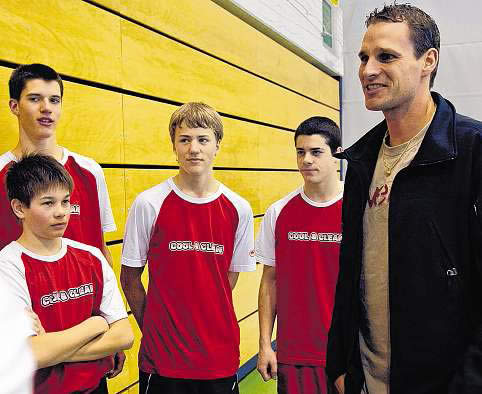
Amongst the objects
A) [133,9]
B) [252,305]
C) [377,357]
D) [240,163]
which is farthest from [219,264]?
[252,305]

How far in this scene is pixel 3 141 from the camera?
1815mm

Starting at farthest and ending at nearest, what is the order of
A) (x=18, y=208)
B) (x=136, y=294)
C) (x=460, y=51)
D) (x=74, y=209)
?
(x=460, y=51) < (x=136, y=294) < (x=74, y=209) < (x=18, y=208)

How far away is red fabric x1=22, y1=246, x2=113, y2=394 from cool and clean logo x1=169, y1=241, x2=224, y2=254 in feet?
1.48

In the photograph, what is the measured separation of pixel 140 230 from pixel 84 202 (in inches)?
11.7

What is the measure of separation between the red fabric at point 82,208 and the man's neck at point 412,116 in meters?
1.03

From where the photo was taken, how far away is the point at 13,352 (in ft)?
1.44

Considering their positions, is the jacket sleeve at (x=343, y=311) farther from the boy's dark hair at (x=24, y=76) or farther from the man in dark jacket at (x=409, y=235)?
the boy's dark hair at (x=24, y=76)

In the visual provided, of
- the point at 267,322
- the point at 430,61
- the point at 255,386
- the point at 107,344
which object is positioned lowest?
the point at 255,386

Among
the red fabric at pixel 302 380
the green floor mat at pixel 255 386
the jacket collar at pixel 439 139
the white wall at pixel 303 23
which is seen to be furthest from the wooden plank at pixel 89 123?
A: the green floor mat at pixel 255 386

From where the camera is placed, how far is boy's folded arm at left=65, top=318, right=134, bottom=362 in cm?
153

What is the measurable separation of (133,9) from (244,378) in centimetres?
247

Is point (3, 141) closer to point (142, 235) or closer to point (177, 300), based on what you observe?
point (142, 235)

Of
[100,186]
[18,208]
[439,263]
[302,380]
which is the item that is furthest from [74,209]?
[302,380]

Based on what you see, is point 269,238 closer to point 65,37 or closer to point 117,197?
point 117,197
